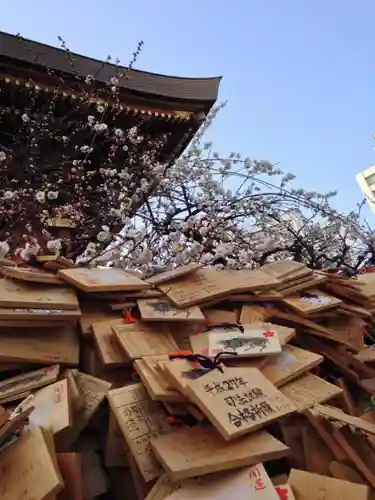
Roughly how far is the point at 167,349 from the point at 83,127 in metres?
4.98

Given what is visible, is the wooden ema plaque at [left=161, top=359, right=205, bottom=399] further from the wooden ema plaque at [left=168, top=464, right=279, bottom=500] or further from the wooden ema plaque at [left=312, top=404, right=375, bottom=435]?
the wooden ema plaque at [left=312, top=404, right=375, bottom=435]

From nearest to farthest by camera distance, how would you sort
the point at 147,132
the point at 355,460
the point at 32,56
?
1. the point at 355,460
2. the point at 32,56
3. the point at 147,132

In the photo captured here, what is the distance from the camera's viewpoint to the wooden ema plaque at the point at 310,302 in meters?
2.43

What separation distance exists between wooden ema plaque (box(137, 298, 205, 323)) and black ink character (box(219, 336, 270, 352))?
0.22 m

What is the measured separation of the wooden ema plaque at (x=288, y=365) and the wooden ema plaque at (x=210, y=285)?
429mm

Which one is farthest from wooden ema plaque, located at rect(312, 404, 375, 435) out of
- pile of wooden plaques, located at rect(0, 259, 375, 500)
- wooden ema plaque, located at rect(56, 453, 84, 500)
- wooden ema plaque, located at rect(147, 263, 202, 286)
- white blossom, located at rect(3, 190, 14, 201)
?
white blossom, located at rect(3, 190, 14, 201)

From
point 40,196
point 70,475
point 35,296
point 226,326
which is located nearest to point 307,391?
point 226,326

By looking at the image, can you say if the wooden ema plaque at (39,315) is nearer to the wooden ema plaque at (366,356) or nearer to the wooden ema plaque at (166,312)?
the wooden ema plaque at (166,312)

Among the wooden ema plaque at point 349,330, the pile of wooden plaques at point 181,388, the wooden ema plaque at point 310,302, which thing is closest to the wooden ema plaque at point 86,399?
the pile of wooden plaques at point 181,388

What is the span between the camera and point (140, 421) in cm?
169

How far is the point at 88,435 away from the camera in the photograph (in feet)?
6.15

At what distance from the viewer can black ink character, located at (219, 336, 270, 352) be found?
6.51 feet

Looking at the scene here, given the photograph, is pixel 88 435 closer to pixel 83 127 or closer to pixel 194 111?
pixel 83 127

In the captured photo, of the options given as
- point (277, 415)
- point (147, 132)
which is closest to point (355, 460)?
point (277, 415)
